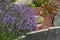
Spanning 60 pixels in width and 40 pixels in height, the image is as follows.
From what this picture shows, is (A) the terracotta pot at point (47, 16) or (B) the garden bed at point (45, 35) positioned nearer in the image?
(B) the garden bed at point (45, 35)

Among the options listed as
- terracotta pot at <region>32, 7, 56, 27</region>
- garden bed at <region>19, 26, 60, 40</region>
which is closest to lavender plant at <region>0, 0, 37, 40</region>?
garden bed at <region>19, 26, 60, 40</region>

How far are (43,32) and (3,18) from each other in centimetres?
45

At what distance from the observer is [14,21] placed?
8.41 ft

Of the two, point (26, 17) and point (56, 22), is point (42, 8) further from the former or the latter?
point (26, 17)

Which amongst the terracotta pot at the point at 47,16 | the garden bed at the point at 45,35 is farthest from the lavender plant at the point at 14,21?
the terracotta pot at the point at 47,16

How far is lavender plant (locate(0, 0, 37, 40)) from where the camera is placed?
2481mm

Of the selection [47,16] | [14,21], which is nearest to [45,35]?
[14,21]

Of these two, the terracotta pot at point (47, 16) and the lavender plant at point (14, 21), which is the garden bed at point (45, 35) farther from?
the terracotta pot at point (47, 16)

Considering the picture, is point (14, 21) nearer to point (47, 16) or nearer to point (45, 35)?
point (45, 35)

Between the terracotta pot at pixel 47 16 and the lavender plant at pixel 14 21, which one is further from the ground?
the lavender plant at pixel 14 21

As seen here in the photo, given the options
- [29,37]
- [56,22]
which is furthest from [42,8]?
[29,37]

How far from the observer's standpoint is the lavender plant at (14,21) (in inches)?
97.7

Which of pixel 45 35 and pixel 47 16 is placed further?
pixel 47 16

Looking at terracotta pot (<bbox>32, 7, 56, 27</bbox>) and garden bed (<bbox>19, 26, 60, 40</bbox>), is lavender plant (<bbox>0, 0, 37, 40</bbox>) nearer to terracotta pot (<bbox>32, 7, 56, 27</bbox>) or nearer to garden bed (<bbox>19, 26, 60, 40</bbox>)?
garden bed (<bbox>19, 26, 60, 40</bbox>)
